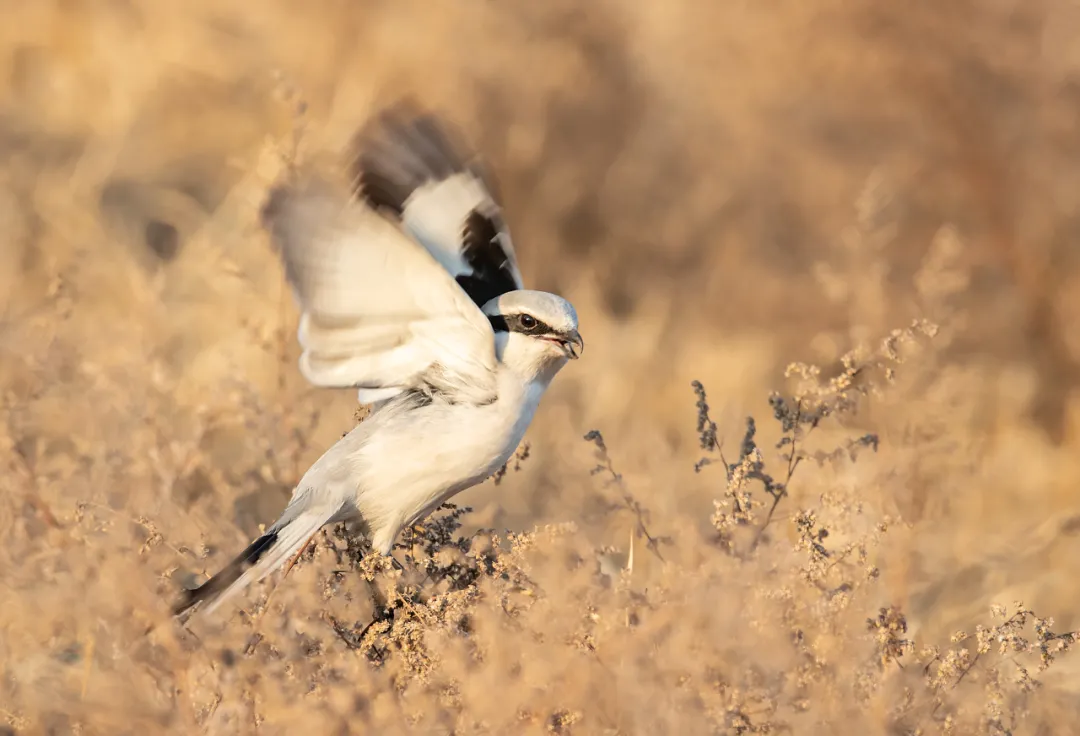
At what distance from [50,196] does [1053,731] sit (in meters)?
5.11

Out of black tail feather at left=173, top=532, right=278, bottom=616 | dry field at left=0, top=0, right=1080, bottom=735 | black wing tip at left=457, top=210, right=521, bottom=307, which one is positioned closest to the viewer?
dry field at left=0, top=0, right=1080, bottom=735

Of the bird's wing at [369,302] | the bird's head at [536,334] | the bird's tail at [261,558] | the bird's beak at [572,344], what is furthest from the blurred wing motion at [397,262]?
the bird's tail at [261,558]

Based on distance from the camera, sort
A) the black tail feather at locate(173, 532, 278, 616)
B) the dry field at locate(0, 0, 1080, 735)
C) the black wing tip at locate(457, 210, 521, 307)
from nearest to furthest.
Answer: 1. the dry field at locate(0, 0, 1080, 735)
2. the black tail feather at locate(173, 532, 278, 616)
3. the black wing tip at locate(457, 210, 521, 307)

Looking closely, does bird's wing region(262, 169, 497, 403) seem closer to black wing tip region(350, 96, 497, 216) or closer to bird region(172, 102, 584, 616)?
bird region(172, 102, 584, 616)

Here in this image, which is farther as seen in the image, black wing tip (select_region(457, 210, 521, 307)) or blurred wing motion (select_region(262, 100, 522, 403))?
black wing tip (select_region(457, 210, 521, 307))

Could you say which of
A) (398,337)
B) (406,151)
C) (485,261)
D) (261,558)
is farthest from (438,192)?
(261,558)

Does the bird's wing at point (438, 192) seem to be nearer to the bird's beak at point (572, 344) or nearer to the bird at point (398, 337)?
the bird at point (398, 337)

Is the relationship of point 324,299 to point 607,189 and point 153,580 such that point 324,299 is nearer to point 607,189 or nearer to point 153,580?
point 153,580

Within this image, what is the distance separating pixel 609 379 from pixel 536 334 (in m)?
2.83

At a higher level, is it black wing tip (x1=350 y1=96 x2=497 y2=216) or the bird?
black wing tip (x1=350 y1=96 x2=497 y2=216)

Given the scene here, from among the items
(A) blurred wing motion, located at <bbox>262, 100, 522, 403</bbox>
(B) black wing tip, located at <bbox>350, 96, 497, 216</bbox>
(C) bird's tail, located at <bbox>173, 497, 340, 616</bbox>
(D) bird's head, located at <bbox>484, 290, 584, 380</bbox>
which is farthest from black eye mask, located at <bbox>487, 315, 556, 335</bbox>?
(C) bird's tail, located at <bbox>173, 497, 340, 616</bbox>

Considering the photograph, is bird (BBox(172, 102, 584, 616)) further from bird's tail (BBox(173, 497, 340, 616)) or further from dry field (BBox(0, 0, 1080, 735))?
dry field (BBox(0, 0, 1080, 735))

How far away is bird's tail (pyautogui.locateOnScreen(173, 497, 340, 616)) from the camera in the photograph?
3070 millimetres

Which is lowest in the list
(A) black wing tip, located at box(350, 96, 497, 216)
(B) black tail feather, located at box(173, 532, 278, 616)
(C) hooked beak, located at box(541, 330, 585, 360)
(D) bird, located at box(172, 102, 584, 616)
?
(B) black tail feather, located at box(173, 532, 278, 616)
